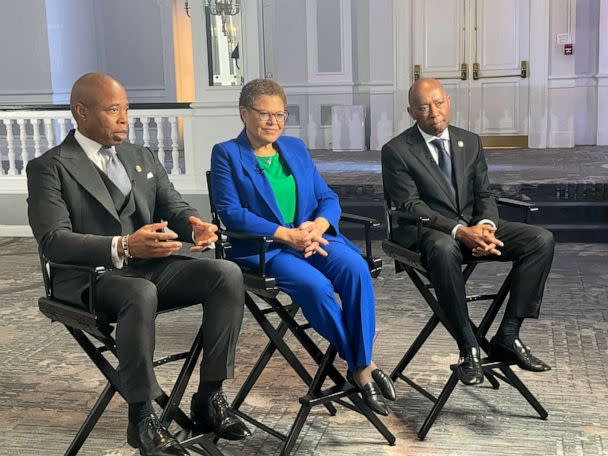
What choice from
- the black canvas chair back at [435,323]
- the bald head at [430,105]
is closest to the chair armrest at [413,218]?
the black canvas chair back at [435,323]

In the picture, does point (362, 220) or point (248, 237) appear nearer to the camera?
point (248, 237)

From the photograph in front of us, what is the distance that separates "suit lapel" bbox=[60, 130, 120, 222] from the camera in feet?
9.73

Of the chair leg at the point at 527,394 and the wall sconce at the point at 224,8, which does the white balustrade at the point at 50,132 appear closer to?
the wall sconce at the point at 224,8

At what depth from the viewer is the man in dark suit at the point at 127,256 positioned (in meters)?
2.76

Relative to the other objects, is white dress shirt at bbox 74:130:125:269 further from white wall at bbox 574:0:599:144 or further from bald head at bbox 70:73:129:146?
white wall at bbox 574:0:599:144

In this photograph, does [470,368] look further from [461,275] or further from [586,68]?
[586,68]

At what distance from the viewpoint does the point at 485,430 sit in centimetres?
328

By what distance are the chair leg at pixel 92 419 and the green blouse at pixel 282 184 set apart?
96cm

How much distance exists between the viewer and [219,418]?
9.68 ft

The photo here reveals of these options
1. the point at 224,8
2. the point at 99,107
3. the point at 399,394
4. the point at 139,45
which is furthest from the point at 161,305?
the point at 139,45

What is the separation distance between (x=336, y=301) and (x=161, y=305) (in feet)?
2.09

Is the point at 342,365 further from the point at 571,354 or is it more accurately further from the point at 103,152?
the point at 103,152

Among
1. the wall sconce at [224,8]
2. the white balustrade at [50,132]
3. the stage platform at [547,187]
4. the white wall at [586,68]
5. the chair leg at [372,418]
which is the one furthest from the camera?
the white wall at [586,68]

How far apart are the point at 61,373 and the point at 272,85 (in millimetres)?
1808
